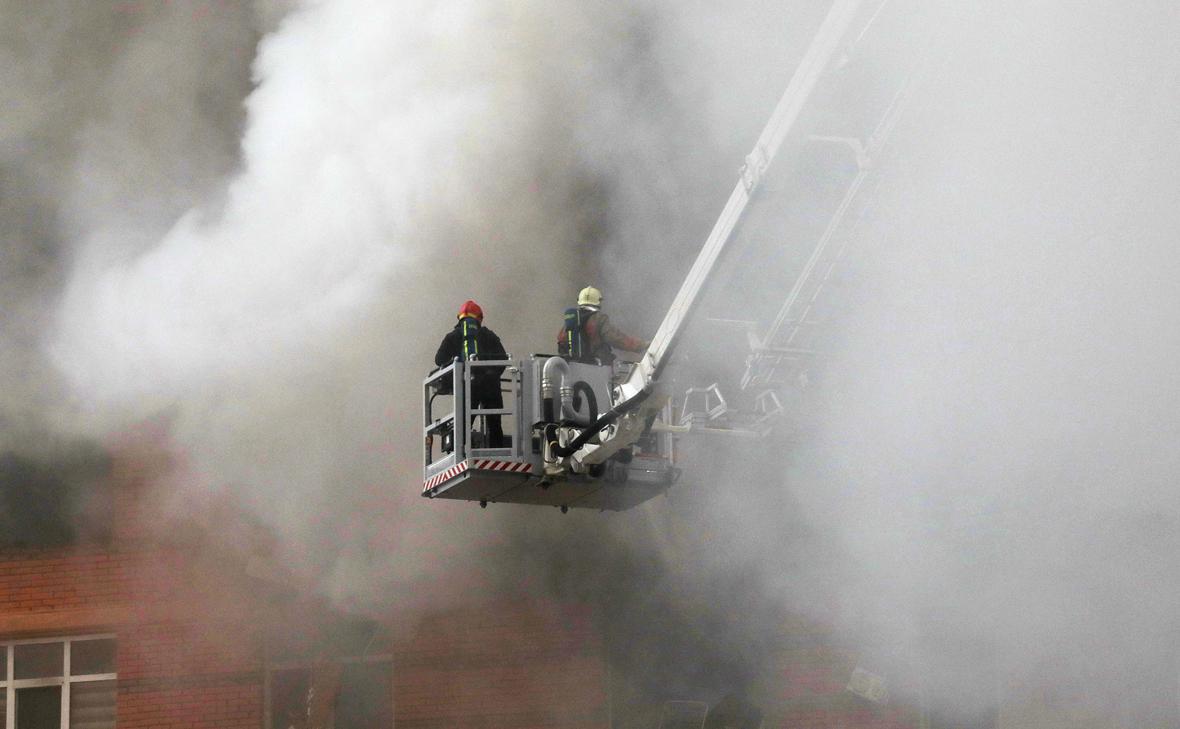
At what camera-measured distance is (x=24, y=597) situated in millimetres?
12430

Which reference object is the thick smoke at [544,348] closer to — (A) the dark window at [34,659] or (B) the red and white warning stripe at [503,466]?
(A) the dark window at [34,659]

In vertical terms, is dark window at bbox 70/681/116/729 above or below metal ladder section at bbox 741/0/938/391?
below

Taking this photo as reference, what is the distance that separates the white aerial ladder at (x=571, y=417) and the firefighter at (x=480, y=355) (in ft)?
0.19

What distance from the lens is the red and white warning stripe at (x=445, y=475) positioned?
9.10 metres

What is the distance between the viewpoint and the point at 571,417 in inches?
357

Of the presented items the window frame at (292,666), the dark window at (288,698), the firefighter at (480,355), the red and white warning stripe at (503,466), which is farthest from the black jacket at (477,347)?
the dark window at (288,698)

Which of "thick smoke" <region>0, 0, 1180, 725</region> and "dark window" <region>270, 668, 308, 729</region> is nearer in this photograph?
"thick smoke" <region>0, 0, 1180, 725</region>

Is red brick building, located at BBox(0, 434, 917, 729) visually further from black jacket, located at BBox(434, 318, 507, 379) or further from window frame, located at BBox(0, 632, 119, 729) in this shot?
black jacket, located at BBox(434, 318, 507, 379)

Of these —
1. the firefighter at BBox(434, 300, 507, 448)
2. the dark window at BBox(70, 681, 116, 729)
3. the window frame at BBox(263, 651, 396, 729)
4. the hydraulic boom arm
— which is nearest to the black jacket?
the firefighter at BBox(434, 300, 507, 448)

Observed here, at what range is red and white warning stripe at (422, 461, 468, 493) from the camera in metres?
9.10

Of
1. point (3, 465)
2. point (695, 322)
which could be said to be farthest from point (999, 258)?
point (3, 465)

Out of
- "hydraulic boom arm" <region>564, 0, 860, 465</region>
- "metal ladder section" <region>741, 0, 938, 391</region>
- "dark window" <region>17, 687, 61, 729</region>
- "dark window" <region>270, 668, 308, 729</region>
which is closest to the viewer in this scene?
"hydraulic boom arm" <region>564, 0, 860, 465</region>

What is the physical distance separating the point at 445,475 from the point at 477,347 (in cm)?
77

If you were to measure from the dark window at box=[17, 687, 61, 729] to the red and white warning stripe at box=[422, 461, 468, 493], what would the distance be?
4.66m
